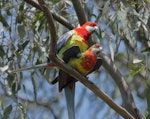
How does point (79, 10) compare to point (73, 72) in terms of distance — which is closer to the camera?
point (73, 72)

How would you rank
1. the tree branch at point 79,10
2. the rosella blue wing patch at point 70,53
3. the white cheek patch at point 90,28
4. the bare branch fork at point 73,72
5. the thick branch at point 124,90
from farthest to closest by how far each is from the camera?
the tree branch at point 79,10, the thick branch at point 124,90, the white cheek patch at point 90,28, the rosella blue wing patch at point 70,53, the bare branch fork at point 73,72

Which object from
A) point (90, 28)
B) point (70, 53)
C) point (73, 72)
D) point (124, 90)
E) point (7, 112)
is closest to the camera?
point (73, 72)

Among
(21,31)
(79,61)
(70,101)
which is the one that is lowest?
(70,101)

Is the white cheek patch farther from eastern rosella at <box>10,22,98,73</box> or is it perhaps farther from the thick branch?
the thick branch

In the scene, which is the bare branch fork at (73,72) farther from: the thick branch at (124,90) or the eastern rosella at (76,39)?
the thick branch at (124,90)

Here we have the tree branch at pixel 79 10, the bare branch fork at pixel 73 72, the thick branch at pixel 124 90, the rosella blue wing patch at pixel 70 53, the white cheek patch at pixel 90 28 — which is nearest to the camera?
the bare branch fork at pixel 73 72

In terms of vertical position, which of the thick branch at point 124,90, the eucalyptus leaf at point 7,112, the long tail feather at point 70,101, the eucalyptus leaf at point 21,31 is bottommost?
the thick branch at point 124,90

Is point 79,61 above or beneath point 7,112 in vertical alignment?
above

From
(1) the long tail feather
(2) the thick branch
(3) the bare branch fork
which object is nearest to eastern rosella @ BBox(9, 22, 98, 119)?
(1) the long tail feather

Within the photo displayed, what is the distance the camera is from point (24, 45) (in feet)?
9.50

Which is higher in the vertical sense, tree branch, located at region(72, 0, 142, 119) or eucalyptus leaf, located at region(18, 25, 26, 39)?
eucalyptus leaf, located at region(18, 25, 26, 39)

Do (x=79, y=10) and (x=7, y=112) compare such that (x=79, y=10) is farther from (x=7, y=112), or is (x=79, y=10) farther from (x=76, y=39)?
(x=7, y=112)

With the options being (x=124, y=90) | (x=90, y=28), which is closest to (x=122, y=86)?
(x=124, y=90)

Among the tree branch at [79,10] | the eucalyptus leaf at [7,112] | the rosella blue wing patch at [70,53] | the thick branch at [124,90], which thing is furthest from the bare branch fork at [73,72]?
the tree branch at [79,10]
